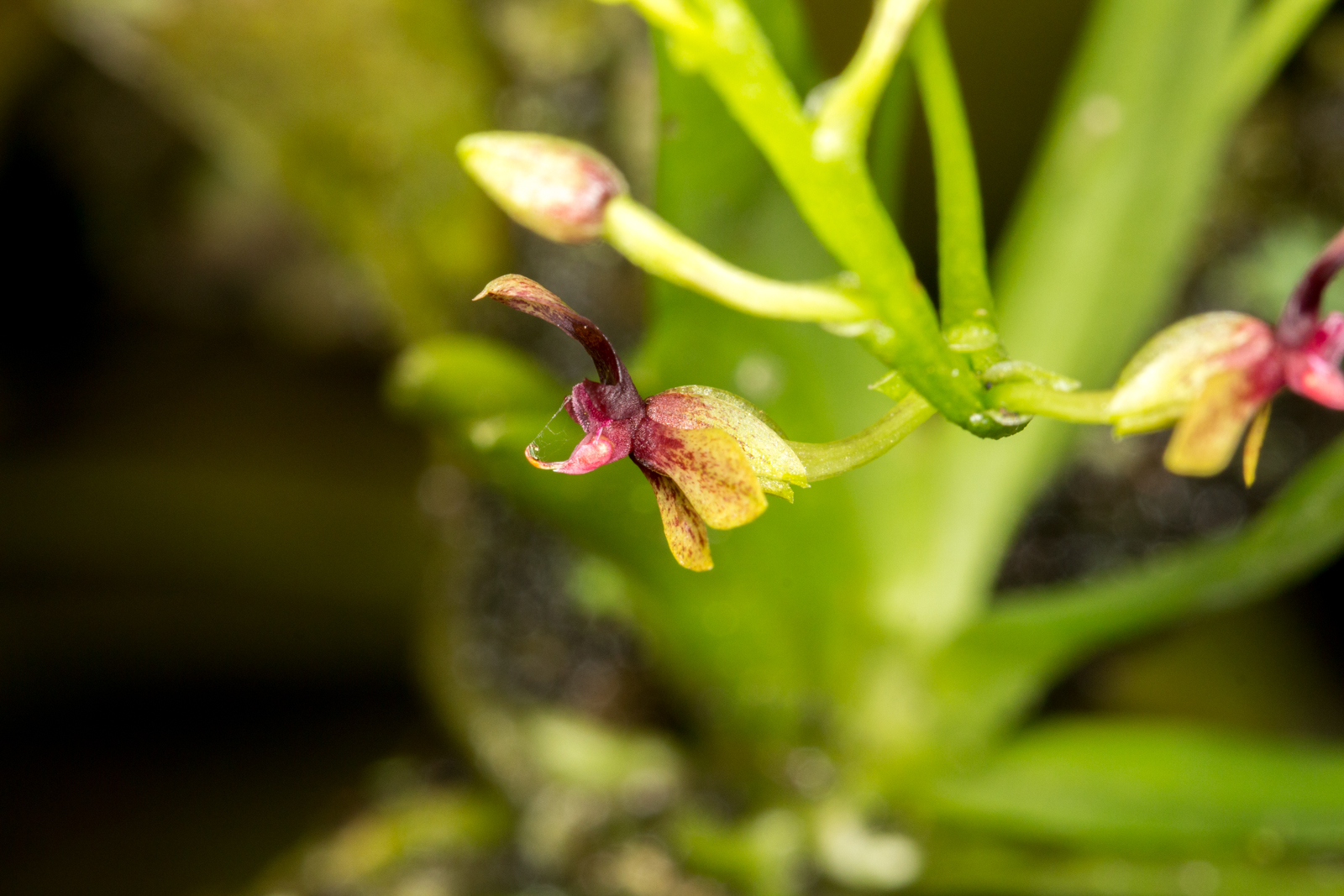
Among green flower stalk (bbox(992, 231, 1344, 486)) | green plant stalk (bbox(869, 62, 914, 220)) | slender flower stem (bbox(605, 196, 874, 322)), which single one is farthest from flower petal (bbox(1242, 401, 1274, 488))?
green plant stalk (bbox(869, 62, 914, 220))

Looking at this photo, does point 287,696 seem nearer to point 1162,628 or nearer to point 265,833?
point 265,833

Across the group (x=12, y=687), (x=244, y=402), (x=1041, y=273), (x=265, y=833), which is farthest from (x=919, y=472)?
(x=12, y=687)

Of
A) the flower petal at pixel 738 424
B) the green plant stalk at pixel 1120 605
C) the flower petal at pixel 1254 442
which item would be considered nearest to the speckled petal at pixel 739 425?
the flower petal at pixel 738 424

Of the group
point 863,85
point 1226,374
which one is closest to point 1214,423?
point 1226,374

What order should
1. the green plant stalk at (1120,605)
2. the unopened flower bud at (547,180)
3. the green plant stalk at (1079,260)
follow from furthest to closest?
the green plant stalk at (1079,260) < the green plant stalk at (1120,605) < the unopened flower bud at (547,180)

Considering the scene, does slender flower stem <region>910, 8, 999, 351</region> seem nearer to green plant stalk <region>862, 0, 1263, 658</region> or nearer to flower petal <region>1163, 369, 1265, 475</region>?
flower petal <region>1163, 369, 1265, 475</region>

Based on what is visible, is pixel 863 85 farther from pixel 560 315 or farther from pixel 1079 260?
pixel 1079 260

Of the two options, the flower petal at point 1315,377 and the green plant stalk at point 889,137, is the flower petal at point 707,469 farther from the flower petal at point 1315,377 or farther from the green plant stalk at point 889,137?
the green plant stalk at point 889,137
